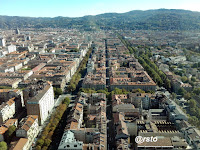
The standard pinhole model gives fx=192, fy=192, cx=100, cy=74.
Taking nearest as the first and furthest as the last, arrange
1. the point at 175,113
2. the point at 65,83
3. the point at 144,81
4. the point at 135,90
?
the point at 175,113
the point at 135,90
the point at 144,81
the point at 65,83

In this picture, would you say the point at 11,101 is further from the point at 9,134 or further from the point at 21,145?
the point at 21,145

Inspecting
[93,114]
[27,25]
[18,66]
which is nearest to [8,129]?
[93,114]

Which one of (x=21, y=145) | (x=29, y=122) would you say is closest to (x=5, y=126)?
→ (x=29, y=122)

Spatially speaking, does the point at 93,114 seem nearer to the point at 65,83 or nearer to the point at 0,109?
the point at 0,109

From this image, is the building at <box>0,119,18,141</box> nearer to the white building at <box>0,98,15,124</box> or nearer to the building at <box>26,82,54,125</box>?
the white building at <box>0,98,15,124</box>

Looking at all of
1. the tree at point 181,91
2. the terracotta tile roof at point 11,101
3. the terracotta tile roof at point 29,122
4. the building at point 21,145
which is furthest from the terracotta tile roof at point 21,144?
the tree at point 181,91

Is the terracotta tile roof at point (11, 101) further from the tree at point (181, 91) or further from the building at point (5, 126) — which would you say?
the tree at point (181, 91)

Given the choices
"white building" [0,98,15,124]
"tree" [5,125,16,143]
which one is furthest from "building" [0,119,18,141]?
"white building" [0,98,15,124]
